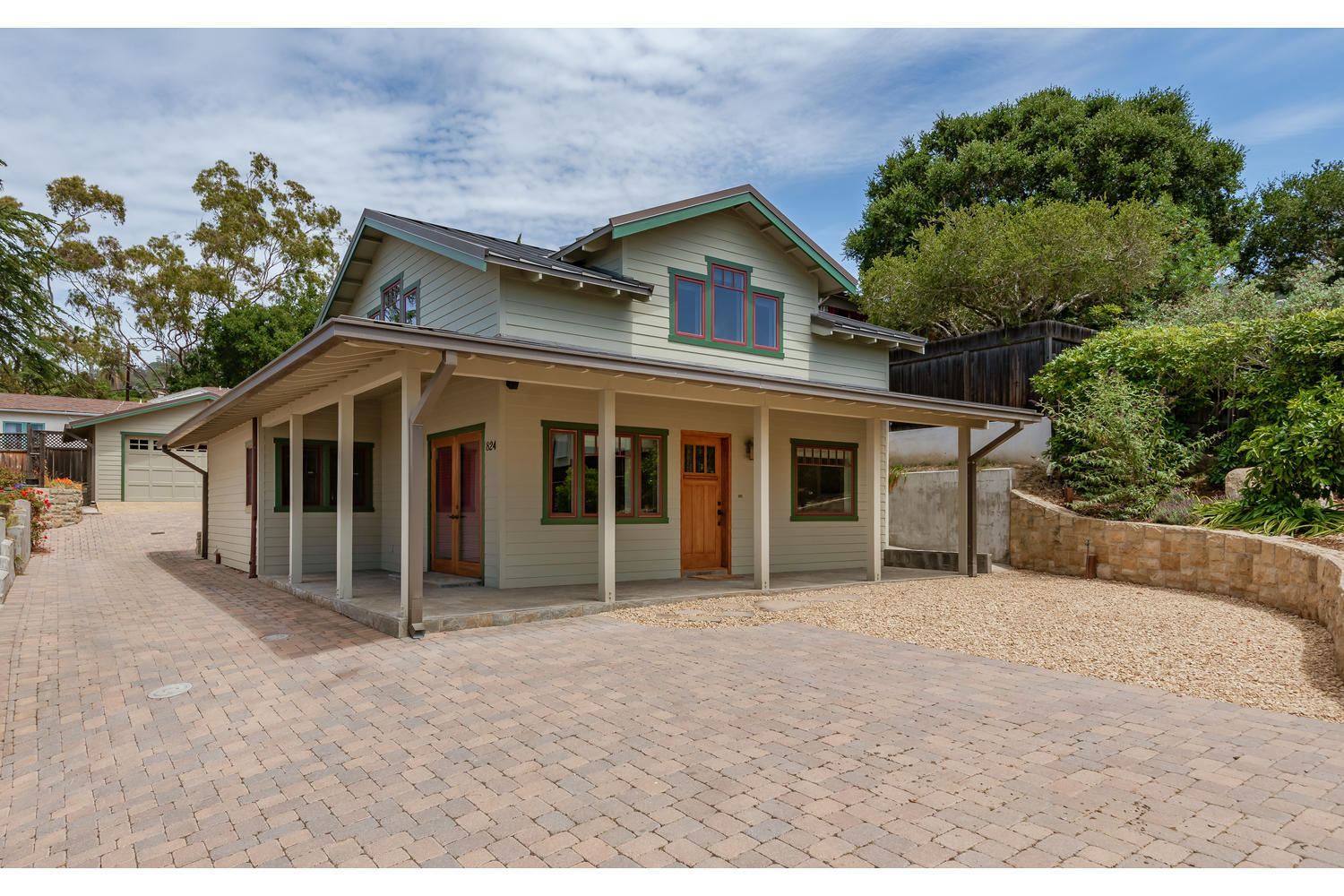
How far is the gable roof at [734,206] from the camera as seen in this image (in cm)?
1139

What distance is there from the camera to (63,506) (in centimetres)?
2005

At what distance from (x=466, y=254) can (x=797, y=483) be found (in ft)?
21.2

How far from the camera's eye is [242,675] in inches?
236

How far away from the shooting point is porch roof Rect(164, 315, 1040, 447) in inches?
264

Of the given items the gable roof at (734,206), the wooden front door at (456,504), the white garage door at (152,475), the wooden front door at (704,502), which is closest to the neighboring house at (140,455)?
the white garage door at (152,475)

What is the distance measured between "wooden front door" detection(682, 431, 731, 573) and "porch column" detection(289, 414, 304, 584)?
532cm

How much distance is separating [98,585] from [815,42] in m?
11.9

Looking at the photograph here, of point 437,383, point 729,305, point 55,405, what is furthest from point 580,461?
point 55,405

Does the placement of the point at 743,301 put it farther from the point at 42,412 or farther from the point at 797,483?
the point at 42,412

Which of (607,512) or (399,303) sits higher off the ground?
(399,303)

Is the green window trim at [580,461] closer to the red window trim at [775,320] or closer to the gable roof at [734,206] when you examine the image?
the red window trim at [775,320]

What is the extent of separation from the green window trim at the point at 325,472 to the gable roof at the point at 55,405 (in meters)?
21.9

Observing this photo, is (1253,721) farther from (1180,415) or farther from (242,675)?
(1180,415)

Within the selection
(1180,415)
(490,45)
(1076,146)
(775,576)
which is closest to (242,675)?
(490,45)
